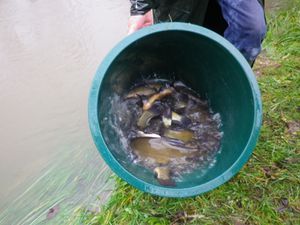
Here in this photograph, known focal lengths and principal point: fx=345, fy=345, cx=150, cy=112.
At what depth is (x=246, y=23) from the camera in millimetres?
1619

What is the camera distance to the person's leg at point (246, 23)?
1.61m

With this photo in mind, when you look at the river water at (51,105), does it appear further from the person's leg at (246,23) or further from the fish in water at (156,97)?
the person's leg at (246,23)

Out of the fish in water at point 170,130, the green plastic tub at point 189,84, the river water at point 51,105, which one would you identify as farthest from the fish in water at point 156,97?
the river water at point 51,105

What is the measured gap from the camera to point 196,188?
1.39 metres

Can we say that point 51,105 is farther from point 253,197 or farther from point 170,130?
point 253,197

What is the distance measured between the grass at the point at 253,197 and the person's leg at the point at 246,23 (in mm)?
606

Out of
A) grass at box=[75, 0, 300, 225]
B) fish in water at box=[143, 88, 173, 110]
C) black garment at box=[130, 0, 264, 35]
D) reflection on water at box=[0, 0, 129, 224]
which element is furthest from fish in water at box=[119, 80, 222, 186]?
reflection on water at box=[0, 0, 129, 224]

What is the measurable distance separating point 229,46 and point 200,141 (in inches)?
22.8

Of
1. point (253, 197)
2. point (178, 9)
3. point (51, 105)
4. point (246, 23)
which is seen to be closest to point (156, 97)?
point (178, 9)

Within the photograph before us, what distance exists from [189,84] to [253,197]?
0.73 m

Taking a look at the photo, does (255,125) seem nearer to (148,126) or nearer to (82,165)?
(148,126)

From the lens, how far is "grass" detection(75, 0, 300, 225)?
173cm

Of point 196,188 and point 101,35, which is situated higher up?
point 196,188

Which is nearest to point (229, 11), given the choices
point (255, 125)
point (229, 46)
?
point (229, 46)
